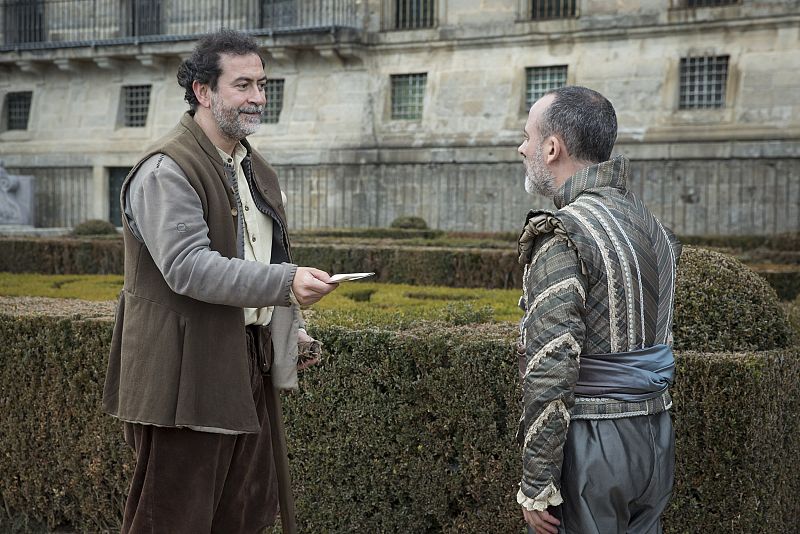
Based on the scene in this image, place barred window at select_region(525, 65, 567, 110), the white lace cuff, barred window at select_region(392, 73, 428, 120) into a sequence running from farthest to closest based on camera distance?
barred window at select_region(392, 73, 428, 120) < barred window at select_region(525, 65, 567, 110) < the white lace cuff

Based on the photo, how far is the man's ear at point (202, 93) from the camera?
3.73 meters

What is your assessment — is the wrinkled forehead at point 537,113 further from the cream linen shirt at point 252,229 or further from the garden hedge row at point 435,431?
the garden hedge row at point 435,431

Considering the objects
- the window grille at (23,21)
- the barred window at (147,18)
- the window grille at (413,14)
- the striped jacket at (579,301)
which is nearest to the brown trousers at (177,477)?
the striped jacket at (579,301)

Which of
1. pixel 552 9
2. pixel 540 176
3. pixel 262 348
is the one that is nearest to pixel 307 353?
pixel 262 348

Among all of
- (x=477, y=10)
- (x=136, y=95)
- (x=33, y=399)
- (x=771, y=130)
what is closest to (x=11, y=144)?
(x=136, y=95)

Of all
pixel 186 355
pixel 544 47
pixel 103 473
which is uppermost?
pixel 544 47

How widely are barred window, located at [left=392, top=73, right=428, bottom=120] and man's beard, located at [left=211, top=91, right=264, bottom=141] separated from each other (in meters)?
20.9

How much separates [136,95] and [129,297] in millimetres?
25460

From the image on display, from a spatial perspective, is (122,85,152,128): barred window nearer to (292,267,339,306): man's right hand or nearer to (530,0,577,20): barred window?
(530,0,577,20): barred window

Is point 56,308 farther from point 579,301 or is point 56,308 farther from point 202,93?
point 579,301

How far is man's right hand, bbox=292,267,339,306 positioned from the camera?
3.31 meters

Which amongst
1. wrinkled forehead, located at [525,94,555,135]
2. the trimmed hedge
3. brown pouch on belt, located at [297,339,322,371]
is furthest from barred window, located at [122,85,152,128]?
wrinkled forehead, located at [525,94,555,135]

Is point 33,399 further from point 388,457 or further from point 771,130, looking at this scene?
point 771,130

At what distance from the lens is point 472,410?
4.73 metres
